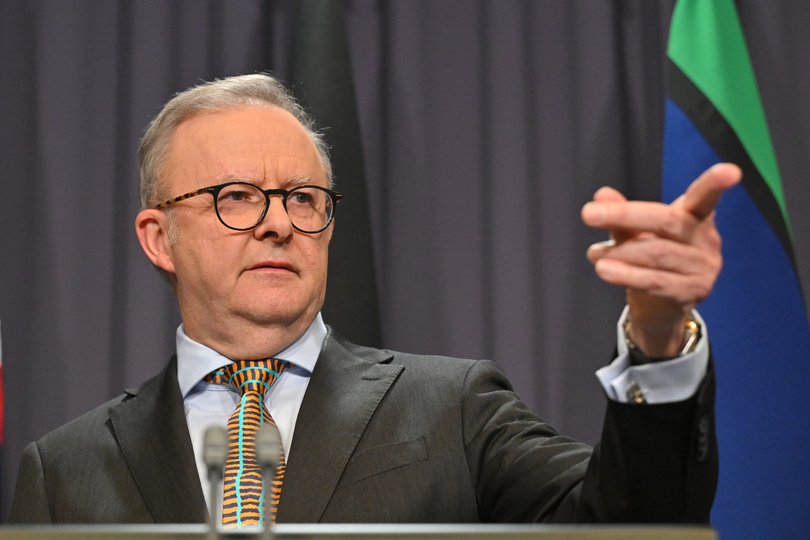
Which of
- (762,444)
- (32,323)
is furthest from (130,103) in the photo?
(762,444)

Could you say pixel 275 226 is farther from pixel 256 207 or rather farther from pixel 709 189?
pixel 709 189

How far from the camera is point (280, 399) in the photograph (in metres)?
1.89

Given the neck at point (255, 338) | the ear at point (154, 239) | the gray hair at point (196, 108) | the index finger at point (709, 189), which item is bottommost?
the neck at point (255, 338)

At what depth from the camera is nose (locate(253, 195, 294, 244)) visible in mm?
1876

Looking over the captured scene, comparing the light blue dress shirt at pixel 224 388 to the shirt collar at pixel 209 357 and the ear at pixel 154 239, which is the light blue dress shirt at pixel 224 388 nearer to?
the shirt collar at pixel 209 357

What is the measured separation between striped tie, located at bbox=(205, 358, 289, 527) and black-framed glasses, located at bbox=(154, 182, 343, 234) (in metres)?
0.27

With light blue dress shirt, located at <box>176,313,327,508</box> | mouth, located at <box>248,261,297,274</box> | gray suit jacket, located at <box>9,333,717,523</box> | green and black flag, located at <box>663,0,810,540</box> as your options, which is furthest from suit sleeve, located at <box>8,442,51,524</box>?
green and black flag, located at <box>663,0,810,540</box>

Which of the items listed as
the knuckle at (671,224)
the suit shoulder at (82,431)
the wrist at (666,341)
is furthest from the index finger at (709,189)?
the suit shoulder at (82,431)

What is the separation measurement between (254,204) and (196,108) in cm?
28

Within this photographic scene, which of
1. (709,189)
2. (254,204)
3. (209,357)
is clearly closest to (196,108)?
(254,204)

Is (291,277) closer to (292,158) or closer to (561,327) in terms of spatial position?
(292,158)

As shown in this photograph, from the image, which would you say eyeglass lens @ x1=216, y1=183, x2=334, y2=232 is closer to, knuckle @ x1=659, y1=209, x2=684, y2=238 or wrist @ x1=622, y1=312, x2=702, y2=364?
wrist @ x1=622, y1=312, x2=702, y2=364

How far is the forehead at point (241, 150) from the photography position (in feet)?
6.33

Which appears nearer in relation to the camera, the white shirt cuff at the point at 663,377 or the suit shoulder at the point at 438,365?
the white shirt cuff at the point at 663,377
